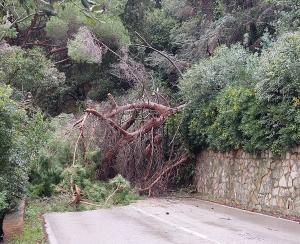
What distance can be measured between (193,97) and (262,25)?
6576 millimetres

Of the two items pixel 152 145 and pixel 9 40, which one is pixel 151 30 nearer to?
pixel 9 40

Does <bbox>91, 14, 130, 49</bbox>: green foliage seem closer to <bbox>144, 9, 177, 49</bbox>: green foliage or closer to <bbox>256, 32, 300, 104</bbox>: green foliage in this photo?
<bbox>144, 9, 177, 49</bbox>: green foliage

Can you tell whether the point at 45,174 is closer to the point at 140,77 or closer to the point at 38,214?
the point at 38,214

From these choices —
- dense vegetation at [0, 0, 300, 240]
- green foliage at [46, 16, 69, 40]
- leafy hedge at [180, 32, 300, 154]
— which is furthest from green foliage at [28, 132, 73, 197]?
green foliage at [46, 16, 69, 40]

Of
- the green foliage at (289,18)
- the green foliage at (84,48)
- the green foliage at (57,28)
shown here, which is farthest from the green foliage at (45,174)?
the green foliage at (57,28)

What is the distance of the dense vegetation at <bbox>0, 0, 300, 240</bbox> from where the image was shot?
1390cm

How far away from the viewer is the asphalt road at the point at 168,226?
10.7m

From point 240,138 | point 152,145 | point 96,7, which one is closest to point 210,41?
point 152,145

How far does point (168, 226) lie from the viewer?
41.4 feet

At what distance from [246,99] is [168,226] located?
6078mm

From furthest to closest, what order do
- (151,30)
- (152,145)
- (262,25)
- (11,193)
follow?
1. (151,30)
2. (262,25)
3. (152,145)
4. (11,193)

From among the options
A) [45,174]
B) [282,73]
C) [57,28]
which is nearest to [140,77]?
[57,28]

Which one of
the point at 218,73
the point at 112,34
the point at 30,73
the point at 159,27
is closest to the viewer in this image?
the point at 218,73

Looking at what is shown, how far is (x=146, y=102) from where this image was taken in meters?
22.4
